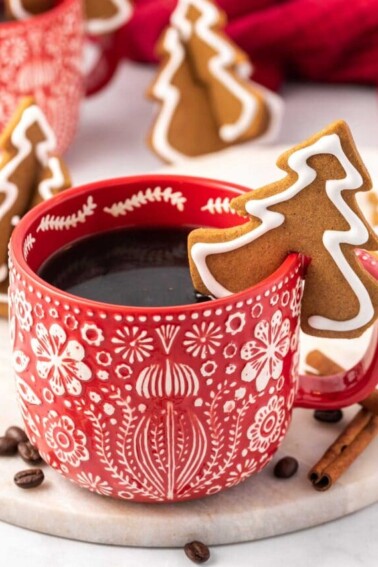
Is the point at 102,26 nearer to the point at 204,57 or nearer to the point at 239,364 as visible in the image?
the point at 204,57

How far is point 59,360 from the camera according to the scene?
81cm

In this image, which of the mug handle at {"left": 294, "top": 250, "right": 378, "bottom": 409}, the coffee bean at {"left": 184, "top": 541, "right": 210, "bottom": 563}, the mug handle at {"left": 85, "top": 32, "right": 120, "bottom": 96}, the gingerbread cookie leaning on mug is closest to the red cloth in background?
the mug handle at {"left": 85, "top": 32, "right": 120, "bottom": 96}

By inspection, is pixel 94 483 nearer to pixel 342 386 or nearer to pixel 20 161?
pixel 342 386

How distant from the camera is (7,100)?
1.37 meters

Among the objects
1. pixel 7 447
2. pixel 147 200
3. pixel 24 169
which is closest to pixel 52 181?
pixel 24 169

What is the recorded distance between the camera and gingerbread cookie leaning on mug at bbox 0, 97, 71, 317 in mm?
1085

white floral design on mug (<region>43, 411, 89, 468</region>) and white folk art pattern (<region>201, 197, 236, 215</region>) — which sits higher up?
white folk art pattern (<region>201, 197, 236, 215</region>)

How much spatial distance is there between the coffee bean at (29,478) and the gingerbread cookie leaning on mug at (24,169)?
0.80 feet

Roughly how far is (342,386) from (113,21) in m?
0.74

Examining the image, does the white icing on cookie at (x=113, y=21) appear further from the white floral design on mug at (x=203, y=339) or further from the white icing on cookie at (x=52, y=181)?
the white floral design on mug at (x=203, y=339)

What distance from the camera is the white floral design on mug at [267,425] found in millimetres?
854

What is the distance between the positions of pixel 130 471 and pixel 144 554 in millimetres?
73

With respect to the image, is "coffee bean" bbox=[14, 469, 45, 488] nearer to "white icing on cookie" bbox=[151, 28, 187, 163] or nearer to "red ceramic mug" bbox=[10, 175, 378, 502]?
"red ceramic mug" bbox=[10, 175, 378, 502]

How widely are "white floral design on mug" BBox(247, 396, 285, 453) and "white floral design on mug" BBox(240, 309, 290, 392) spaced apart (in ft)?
0.07
